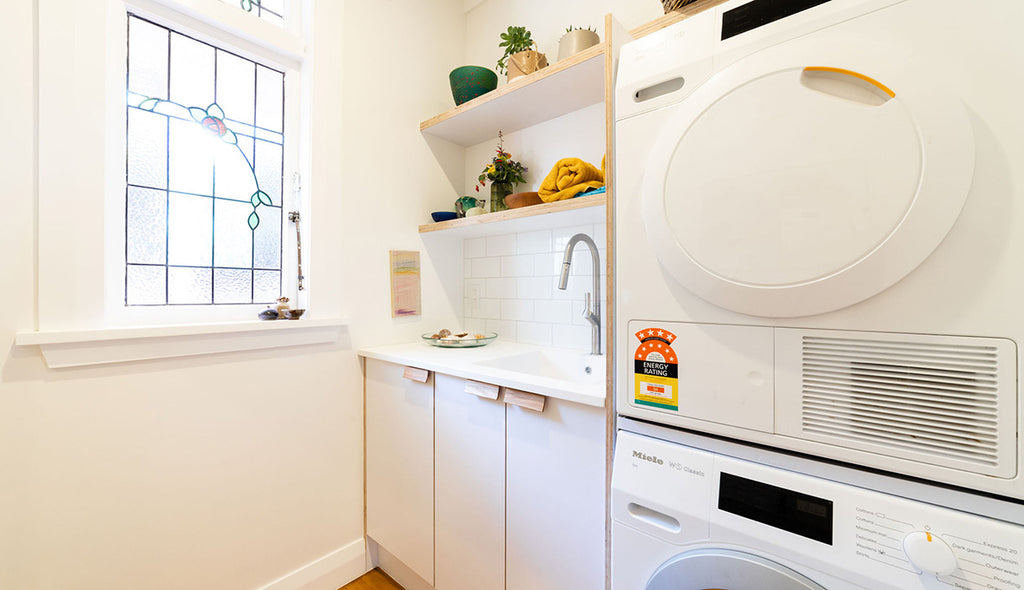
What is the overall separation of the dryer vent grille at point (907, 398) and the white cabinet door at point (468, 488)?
767mm

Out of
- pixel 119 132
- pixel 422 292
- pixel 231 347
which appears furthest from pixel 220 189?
pixel 422 292

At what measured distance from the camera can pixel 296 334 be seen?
1461mm

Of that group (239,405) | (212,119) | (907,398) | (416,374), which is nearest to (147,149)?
(212,119)

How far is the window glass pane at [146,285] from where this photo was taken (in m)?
1.23

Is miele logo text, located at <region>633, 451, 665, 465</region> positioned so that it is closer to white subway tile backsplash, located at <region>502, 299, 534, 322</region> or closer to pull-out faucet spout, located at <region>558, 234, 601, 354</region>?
pull-out faucet spout, located at <region>558, 234, 601, 354</region>

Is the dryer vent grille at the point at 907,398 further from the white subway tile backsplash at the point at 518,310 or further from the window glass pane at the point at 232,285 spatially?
the window glass pane at the point at 232,285

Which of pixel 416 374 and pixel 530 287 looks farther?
pixel 530 287

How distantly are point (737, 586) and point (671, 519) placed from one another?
0.42 ft

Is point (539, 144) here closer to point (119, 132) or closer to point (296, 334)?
point (296, 334)

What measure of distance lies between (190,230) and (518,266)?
1246 millimetres

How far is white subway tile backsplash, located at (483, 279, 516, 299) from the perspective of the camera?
6.19 ft

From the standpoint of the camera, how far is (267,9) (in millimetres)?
1518

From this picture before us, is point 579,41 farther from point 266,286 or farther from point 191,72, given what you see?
point 266,286

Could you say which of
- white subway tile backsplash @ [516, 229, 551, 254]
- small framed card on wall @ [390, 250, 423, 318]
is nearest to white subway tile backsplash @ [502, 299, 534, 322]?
white subway tile backsplash @ [516, 229, 551, 254]
